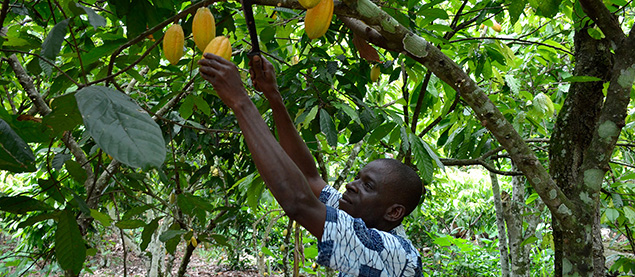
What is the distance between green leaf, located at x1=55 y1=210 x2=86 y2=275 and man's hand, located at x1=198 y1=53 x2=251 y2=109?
50cm

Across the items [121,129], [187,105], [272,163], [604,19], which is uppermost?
[604,19]

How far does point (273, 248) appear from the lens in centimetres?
578

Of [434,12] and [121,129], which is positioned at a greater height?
[434,12]

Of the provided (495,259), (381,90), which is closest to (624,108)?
(381,90)

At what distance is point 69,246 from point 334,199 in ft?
2.72

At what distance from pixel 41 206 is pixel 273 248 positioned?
15.7 ft

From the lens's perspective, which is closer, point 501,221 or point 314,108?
point 314,108

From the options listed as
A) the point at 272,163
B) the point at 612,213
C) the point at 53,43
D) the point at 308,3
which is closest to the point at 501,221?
the point at 612,213

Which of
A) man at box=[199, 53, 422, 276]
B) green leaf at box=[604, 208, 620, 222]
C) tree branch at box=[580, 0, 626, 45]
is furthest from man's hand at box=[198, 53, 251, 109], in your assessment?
green leaf at box=[604, 208, 620, 222]

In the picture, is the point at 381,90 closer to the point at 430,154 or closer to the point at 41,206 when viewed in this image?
the point at 430,154

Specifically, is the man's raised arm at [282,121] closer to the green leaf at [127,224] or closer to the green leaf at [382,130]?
the green leaf at [382,130]

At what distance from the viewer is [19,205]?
111cm

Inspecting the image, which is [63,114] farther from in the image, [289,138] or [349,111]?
[349,111]

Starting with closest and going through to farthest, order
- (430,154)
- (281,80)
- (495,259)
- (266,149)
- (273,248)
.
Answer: (266,149) → (430,154) → (281,80) → (495,259) → (273,248)
